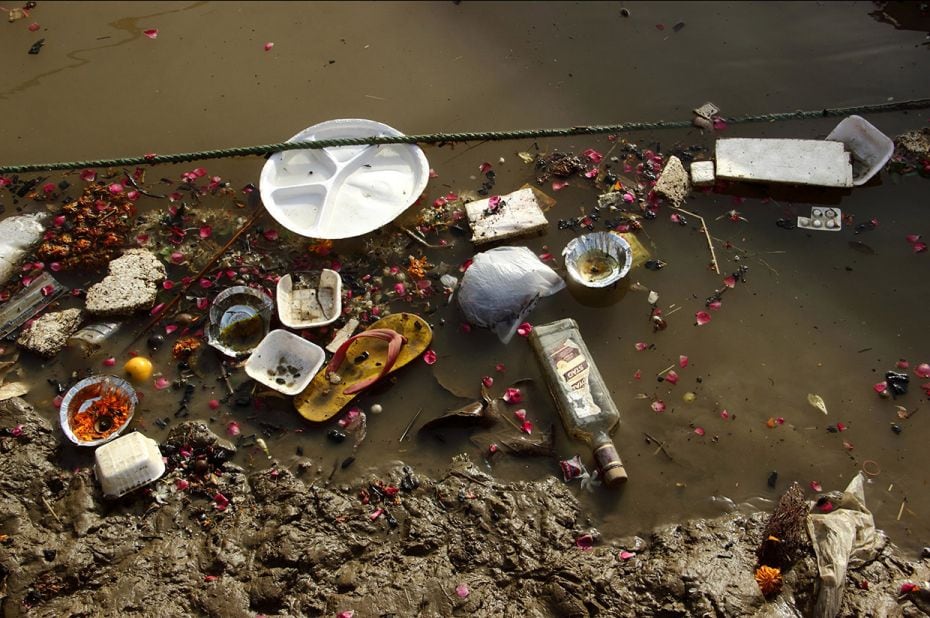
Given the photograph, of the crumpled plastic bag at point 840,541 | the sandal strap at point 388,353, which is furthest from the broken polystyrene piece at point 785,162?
the sandal strap at point 388,353

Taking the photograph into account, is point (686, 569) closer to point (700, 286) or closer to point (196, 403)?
point (700, 286)

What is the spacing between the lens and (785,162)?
251 inches

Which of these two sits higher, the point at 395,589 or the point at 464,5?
the point at 464,5

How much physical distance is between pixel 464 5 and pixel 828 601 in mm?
6728

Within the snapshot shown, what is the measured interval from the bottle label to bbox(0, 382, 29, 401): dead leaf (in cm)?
426

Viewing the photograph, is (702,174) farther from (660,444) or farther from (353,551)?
(353,551)

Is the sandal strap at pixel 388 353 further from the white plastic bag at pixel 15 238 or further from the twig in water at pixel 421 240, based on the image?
the white plastic bag at pixel 15 238

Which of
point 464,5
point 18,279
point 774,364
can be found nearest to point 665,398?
point 774,364

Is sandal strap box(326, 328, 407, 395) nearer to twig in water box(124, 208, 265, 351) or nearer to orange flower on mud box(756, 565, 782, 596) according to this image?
twig in water box(124, 208, 265, 351)

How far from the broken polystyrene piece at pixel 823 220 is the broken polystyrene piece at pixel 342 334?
164 inches

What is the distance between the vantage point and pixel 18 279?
20.0 ft

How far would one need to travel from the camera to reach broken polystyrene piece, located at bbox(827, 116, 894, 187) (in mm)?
6328

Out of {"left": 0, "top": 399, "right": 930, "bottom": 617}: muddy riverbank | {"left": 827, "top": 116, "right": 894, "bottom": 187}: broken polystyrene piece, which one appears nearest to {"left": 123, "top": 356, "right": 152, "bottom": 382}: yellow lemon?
{"left": 0, "top": 399, "right": 930, "bottom": 617}: muddy riverbank

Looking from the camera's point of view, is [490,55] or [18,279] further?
[490,55]
